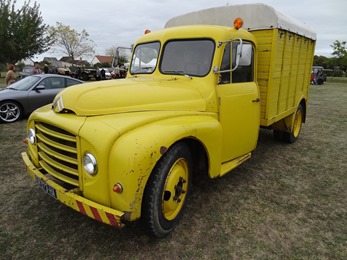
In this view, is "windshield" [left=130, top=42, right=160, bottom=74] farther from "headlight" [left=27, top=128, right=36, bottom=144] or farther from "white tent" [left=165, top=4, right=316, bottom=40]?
"headlight" [left=27, top=128, right=36, bottom=144]

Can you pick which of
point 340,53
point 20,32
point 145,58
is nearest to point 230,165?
point 145,58

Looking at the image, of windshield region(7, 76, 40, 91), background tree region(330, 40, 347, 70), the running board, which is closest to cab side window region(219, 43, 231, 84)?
the running board

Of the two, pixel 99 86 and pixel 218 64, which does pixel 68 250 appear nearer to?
pixel 99 86

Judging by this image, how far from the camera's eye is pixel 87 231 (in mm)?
3121

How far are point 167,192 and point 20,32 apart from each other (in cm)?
3514

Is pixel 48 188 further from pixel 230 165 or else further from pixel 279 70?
pixel 279 70

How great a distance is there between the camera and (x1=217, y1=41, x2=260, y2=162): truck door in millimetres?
3779

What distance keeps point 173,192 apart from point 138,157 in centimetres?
78

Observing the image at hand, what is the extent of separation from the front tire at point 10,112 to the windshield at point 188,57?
595cm

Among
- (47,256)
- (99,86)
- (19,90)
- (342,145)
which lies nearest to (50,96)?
(19,90)

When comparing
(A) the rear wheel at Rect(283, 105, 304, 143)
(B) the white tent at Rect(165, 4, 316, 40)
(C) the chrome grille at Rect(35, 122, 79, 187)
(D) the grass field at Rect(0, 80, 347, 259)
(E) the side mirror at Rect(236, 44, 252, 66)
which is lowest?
(D) the grass field at Rect(0, 80, 347, 259)

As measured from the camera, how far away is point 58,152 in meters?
2.86

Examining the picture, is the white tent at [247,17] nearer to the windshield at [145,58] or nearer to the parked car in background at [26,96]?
the windshield at [145,58]

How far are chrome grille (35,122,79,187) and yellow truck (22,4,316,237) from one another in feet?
0.04
